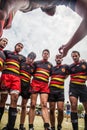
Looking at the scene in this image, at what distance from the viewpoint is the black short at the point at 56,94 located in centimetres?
495

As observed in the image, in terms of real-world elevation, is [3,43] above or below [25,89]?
above

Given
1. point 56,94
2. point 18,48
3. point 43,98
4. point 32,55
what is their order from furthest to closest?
1. point 56,94
2. point 32,55
3. point 18,48
4. point 43,98

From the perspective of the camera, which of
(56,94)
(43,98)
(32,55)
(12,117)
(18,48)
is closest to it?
(12,117)

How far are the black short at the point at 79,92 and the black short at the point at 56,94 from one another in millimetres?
326

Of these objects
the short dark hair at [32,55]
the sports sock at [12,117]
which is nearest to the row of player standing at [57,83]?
the short dark hair at [32,55]

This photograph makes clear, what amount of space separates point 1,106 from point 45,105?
86 centimetres

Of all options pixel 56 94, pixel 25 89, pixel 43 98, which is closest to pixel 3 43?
pixel 25 89

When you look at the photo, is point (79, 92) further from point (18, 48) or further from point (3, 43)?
point (3, 43)

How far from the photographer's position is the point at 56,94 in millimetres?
4949

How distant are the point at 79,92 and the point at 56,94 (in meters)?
0.54

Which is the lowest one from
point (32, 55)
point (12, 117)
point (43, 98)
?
point (12, 117)

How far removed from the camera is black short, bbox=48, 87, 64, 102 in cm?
495

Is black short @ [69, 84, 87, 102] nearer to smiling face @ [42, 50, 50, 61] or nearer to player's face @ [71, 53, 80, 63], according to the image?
player's face @ [71, 53, 80, 63]

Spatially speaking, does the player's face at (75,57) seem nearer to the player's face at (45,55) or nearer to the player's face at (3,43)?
the player's face at (45,55)
